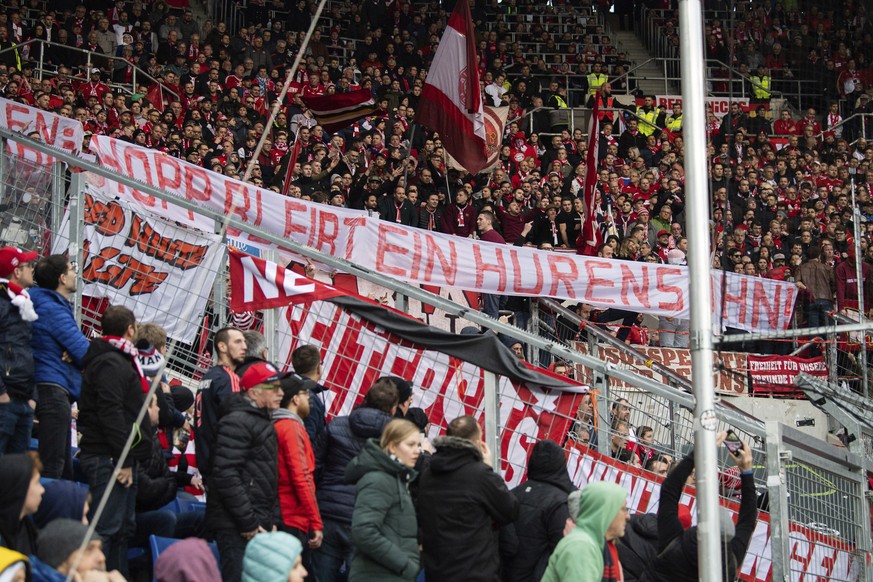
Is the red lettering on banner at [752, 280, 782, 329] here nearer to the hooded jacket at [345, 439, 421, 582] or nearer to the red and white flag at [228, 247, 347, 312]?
the red and white flag at [228, 247, 347, 312]

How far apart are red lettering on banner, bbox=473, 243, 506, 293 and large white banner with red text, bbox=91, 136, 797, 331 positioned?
1 centimetres

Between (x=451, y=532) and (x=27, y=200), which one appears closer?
(x=451, y=532)

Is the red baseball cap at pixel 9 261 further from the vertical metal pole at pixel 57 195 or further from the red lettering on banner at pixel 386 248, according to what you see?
the red lettering on banner at pixel 386 248

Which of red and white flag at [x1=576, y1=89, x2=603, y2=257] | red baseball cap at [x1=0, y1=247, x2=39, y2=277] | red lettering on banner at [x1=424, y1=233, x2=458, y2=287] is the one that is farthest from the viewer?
red and white flag at [x1=576, y1=89, x2=603, y2=257]

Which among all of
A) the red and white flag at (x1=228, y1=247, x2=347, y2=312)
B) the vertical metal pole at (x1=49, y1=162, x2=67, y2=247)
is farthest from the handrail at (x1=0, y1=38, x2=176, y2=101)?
the red and white flag at (x1=228, y1=247, x2=347, y2=312)

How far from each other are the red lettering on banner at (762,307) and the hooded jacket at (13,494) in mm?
11933

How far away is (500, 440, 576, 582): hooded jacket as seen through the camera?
6695 mm

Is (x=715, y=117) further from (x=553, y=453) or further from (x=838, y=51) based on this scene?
(x=553, y=453)

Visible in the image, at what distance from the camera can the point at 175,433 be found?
7.99 metres

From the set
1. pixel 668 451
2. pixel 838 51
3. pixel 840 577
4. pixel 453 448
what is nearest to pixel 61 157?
pixel 453 448

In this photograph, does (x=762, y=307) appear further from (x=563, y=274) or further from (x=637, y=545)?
(x=637, y=545)

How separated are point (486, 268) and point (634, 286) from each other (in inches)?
78.4

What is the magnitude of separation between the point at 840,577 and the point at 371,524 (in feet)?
11.6

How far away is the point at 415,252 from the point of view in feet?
43.0
